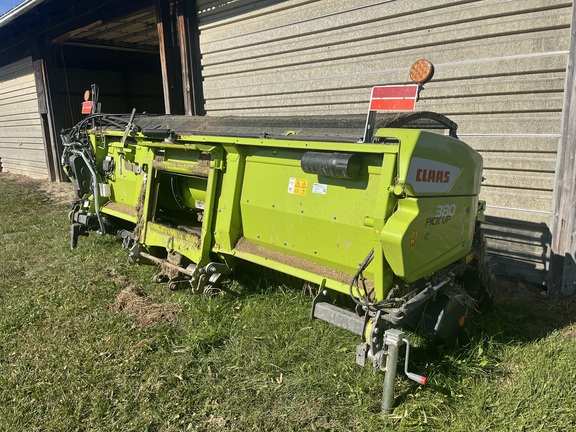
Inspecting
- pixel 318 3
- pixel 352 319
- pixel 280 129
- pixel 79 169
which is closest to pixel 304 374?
pixel 352 319

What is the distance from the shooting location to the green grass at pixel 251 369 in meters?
2.46

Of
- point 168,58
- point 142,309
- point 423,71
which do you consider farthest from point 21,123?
point 423,71

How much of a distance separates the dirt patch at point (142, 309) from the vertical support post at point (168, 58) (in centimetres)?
459

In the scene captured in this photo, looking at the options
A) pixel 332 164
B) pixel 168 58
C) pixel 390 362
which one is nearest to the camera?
pixel 390 362

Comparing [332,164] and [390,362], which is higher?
[332,164]

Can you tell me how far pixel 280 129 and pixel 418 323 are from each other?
1.71 meters

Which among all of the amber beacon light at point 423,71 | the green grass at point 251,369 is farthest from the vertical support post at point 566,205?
the amber beacon light at point 423,71

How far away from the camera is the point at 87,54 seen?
13031mm

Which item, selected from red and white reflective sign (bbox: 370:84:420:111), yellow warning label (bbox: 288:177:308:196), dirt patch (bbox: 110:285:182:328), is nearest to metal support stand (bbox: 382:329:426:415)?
yellow warning label (bbox: 288:177:308:196)

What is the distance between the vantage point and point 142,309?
12.1 ft

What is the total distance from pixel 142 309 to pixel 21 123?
11.5 metres

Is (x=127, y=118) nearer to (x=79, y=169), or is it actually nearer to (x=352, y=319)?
(x=79, y=169)

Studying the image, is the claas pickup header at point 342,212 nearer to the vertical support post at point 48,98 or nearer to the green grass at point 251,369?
the green grass at point 251,369

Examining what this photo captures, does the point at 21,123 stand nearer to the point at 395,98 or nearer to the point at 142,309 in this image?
the point at 142,309
